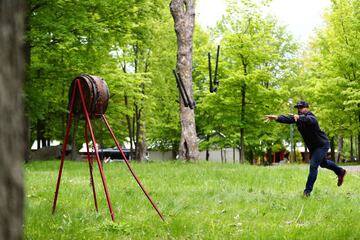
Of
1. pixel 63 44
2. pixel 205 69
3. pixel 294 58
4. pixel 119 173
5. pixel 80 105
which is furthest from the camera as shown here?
pixel 294 58

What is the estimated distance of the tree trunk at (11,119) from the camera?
167 centimetres

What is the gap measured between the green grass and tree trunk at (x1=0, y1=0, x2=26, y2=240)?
464 cm

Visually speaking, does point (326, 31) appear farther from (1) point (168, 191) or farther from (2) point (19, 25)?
(2) point (19, 25)

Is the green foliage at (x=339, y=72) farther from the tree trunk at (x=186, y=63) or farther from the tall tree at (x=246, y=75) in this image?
the tree trunk at (x=186, y=63)

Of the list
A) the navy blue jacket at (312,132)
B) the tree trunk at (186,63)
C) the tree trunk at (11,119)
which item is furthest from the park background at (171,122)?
the navy blue jacket at (312,132)

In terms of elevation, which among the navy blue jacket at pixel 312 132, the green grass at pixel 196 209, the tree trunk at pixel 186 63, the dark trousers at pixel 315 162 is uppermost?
the tree trunk at pixel 186 63

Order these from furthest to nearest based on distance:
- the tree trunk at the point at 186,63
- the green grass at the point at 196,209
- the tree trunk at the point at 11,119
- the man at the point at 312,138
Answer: the tree trunk at the point at 186,63 < the man at the point at 312,138 < the green grass at the point at 196,209 < the tree trunk at the point at 11,119

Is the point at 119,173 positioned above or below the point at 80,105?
below

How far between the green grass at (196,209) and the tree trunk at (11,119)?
4645mm

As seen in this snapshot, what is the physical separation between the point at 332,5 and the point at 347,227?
33.1 meters

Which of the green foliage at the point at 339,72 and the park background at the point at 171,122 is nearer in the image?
the park background at the point at 171,122

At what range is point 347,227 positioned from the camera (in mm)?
6832

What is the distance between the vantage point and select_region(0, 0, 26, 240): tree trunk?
5.47ft

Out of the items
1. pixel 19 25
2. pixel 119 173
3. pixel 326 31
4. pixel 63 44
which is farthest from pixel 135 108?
pixel 19 25
